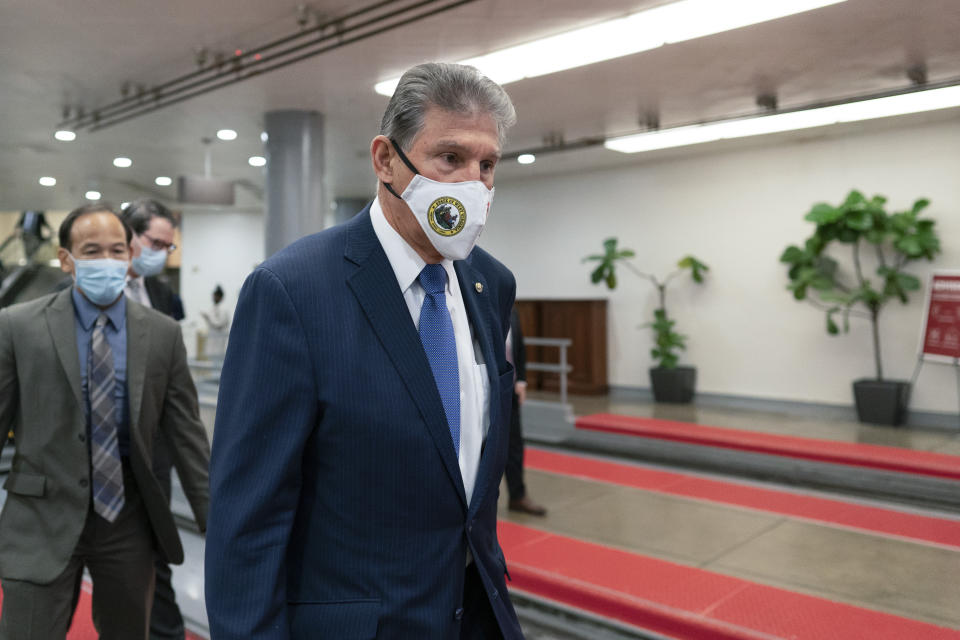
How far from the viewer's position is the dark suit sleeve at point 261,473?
1.07 metres

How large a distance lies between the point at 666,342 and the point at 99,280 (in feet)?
26.9

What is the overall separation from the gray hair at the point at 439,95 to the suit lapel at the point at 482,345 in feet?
1.01

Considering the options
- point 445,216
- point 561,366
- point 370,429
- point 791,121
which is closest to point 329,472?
point 370,429

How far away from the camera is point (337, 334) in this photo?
1138 millimetres

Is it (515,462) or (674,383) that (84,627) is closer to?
(515,462)

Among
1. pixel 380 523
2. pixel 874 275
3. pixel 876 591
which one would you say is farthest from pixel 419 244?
pixel 874 275

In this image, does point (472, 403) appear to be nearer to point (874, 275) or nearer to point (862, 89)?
point (862, 89)

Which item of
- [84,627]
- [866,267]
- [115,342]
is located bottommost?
[84,627]

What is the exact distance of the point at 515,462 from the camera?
5.09 meters

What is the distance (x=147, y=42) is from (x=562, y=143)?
484cm

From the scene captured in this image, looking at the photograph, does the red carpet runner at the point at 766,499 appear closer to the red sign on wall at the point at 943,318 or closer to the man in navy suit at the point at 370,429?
the red sign on wall at the point at 943,318

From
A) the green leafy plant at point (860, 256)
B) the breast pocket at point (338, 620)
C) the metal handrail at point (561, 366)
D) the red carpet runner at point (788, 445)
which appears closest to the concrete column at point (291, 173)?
the metal handrail at point (561, 366)

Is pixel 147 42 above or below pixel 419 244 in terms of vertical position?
above

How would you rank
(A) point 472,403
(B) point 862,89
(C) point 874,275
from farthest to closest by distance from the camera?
(C) point 874,275, (B) point 862,89, (A) point 472,403
